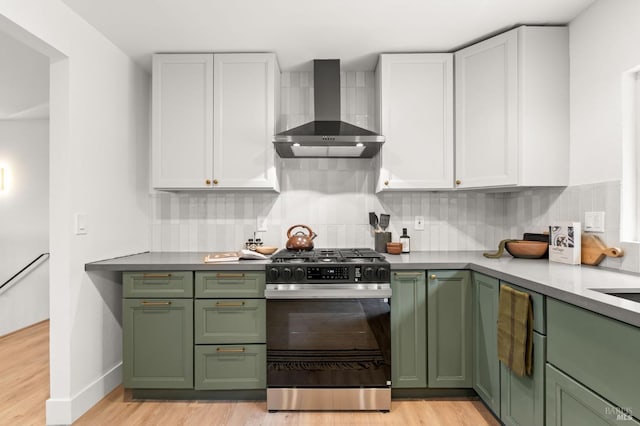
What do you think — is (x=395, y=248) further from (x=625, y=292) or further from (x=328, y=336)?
(x=625, y=292)

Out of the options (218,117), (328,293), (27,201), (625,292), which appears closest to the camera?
(625,292)

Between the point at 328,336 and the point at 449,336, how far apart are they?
2.55 ft

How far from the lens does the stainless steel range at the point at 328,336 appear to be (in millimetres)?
2166

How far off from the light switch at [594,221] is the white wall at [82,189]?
3.10 meters

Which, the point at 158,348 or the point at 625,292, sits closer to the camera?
the point at 625,292

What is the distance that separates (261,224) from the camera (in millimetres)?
3033

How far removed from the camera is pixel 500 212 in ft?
9.84

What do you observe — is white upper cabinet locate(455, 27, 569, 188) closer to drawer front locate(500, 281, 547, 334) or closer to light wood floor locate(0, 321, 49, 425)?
drawer front locate(500, 281, 547, 334)

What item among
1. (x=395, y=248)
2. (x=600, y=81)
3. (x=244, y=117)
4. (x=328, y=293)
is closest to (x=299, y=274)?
(x=328, y=293)

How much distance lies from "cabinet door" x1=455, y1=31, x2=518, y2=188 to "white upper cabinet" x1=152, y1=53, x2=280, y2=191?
1.41 m

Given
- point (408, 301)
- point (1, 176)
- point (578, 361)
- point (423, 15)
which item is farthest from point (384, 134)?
point (1, 176)

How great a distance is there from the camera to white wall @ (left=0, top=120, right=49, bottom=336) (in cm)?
424

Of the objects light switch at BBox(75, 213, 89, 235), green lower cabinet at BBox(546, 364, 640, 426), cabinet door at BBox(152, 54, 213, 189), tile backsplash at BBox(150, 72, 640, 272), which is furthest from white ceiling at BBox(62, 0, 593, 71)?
green lower cabinet at BBox(546, 364, 640, 426)

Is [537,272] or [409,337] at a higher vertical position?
[537,272]
